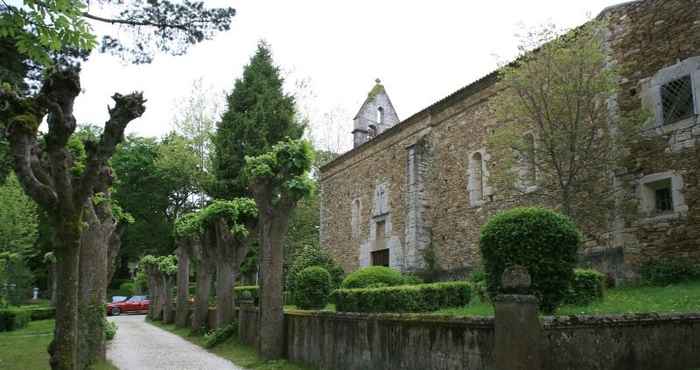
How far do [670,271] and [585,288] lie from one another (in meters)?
3.07

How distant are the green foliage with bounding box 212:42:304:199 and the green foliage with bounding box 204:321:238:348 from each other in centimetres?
1414

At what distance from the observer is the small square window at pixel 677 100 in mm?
12277

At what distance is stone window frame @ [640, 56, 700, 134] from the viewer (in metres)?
12.1

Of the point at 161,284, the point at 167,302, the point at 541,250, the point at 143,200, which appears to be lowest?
the point at 167,302

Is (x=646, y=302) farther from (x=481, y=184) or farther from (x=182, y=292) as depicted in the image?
(x=182, y=292)

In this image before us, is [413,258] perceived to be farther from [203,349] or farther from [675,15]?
[675,15]

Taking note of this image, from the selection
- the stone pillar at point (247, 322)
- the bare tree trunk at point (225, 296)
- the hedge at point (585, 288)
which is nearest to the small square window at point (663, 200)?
the hedge at point (585, 288)

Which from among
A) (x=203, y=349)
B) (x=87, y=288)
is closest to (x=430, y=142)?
(x=203, y=349)

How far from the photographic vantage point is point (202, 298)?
1953 centimetres

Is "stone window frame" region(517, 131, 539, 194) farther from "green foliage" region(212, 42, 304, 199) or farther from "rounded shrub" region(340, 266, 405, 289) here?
"green foliage" region(212, 42, 304, 199)

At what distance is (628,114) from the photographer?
43.6 feet

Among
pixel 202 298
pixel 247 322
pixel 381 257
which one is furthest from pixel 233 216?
pixel 381 257

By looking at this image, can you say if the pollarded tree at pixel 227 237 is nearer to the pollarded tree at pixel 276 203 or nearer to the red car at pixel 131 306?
the pollarded tree at pixel 276 203

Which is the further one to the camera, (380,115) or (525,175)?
(380,115)
